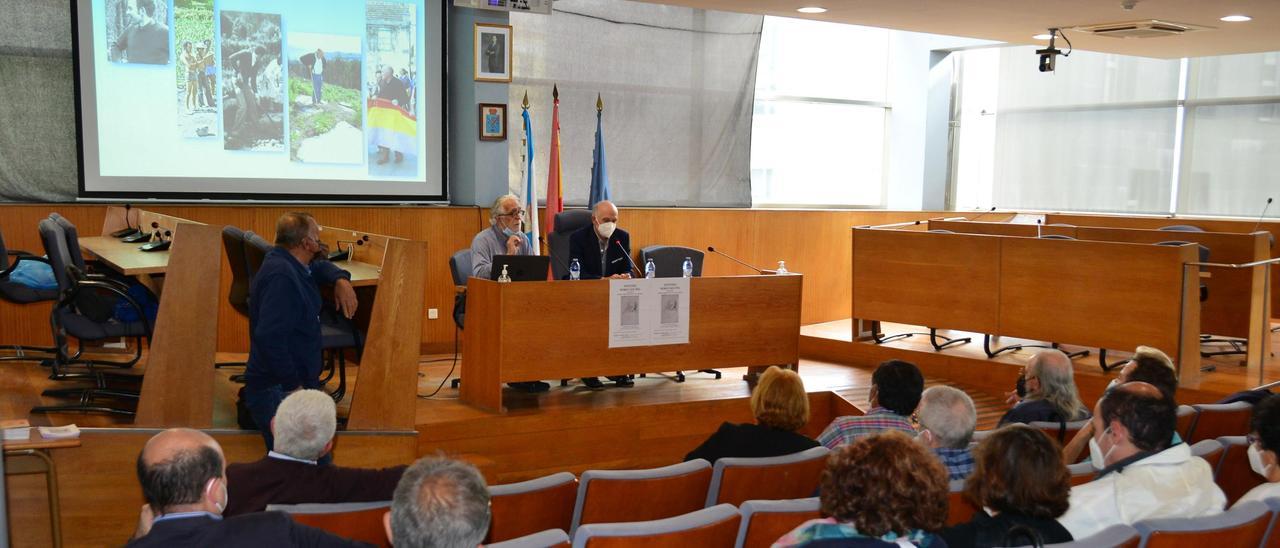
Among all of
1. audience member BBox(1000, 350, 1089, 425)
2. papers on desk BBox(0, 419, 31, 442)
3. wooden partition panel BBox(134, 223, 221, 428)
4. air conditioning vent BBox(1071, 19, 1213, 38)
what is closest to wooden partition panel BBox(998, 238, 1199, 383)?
air conditioning vent BBox(1071, 19, 1213, 38)

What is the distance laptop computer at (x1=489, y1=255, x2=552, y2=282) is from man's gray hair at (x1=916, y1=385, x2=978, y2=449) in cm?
289

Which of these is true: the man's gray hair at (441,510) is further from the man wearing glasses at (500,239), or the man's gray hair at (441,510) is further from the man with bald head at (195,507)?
the man wearing glasses at (500,239)

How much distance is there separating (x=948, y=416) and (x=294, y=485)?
6.48 ft

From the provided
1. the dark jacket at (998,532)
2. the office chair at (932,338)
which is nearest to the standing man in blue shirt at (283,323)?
the dark jacket at (998,532)

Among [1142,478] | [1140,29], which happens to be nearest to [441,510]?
[1142,478]

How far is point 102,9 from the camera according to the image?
21.6 feet

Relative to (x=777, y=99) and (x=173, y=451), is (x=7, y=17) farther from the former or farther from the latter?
(x=777, y=99)

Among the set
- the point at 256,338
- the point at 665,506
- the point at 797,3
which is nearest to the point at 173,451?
the point at 665,506

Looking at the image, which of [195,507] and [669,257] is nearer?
[195,507]

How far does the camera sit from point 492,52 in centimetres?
765

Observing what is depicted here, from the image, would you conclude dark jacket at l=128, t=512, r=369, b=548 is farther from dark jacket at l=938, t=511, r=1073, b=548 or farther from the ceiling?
the ceiling

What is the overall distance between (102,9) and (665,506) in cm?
553

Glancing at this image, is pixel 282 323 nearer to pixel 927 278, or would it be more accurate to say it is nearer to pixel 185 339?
pixel 185 339

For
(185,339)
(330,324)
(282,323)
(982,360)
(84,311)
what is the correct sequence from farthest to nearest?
1. (982,360)
2. (330,324)
3. (84,311)
4. (185,339)
5. (282,323)
